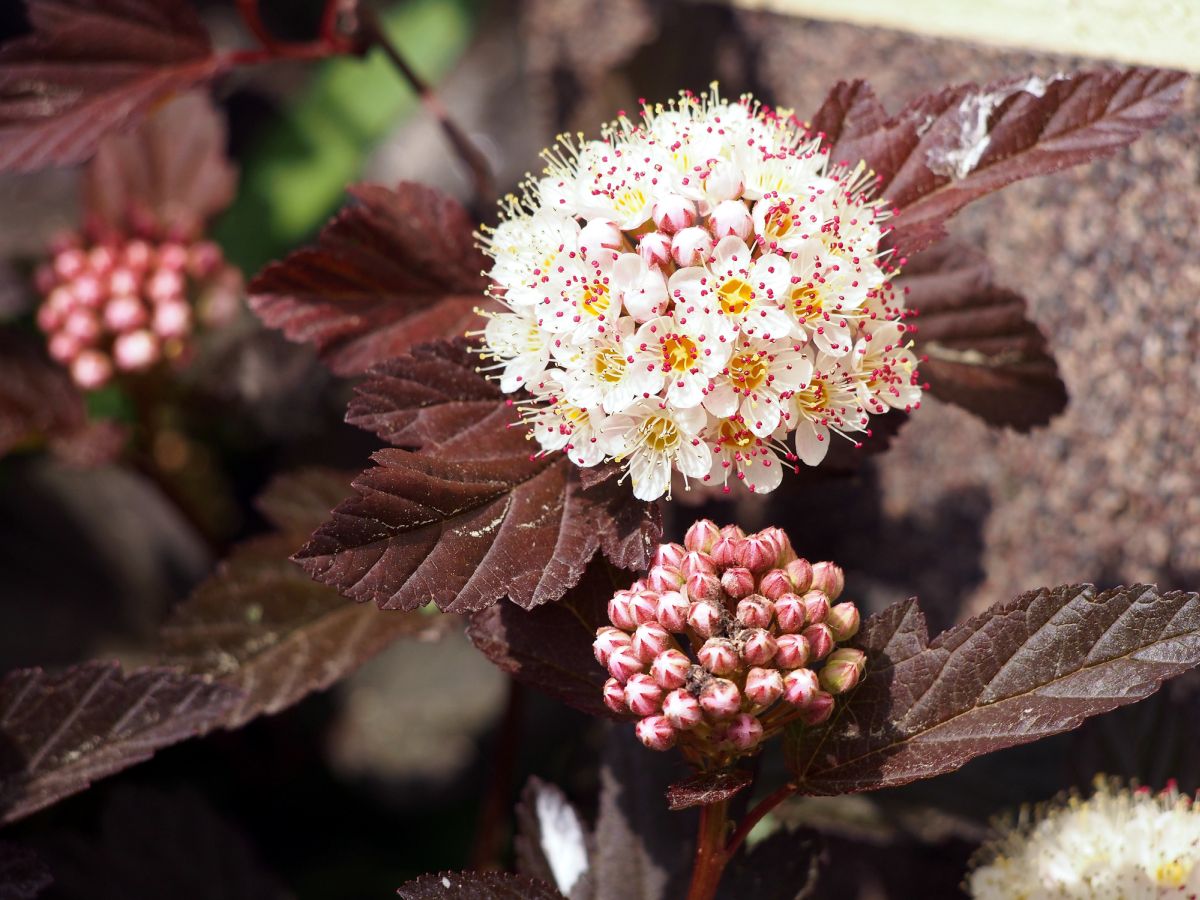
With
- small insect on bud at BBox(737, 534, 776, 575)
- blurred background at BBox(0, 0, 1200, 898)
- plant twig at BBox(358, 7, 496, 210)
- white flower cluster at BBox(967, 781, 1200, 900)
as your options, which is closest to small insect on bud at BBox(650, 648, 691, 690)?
small insect on bud at BBox(737, 534, 776, 575)

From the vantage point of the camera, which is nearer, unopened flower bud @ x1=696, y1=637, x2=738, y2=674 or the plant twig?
unopened flower bud @ x1=696, y1=637, x2=738, y2=674

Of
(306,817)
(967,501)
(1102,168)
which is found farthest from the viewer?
(306,817)

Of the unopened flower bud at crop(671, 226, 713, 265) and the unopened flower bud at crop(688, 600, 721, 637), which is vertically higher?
the unopened flower bud at crop(671, 226, 713, 265)

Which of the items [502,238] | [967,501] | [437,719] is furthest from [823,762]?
[437,719]

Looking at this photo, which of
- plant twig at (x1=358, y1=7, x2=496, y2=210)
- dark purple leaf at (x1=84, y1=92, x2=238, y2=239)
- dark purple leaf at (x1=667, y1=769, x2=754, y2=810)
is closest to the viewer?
dark purple leaf at (x1=667, y1=769, x2=754, y2=810)

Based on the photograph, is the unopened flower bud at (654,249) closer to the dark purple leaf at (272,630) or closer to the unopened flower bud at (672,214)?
the unopened flower bud at (672,214)

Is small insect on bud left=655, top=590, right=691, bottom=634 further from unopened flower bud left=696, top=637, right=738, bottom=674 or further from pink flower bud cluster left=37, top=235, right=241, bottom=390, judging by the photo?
pink flower bud cluster left=37, top=235, right=241, bottom=390

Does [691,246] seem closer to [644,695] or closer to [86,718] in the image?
[644,695]

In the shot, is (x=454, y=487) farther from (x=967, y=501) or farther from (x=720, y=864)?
(x=967, y=501)
